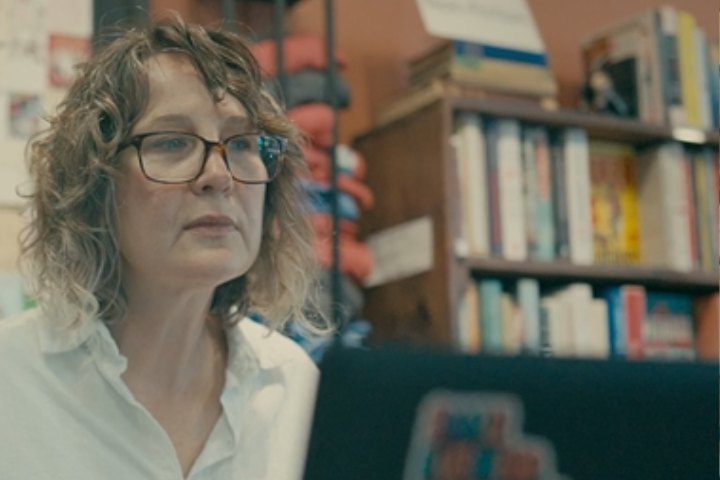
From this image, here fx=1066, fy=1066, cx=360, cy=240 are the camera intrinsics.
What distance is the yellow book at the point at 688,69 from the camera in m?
2.42

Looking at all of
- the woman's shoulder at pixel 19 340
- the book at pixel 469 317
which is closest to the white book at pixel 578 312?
the book at pixel 469 317

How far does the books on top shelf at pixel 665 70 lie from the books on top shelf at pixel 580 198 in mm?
79

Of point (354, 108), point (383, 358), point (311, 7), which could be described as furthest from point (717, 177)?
point (383, 358)

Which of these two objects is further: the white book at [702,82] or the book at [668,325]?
the white book at [702,82]

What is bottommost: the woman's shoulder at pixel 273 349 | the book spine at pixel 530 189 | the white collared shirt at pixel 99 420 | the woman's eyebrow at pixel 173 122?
the white collared shirt at pixel 99 420

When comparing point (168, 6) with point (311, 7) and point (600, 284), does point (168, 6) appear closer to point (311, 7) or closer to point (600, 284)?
point (311, 7)

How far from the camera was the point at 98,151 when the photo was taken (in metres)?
1.26

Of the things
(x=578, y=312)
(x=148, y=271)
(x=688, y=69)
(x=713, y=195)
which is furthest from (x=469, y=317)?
(x=148, y=271)

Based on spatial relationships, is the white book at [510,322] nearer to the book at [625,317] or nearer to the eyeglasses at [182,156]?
the book at [625,317]

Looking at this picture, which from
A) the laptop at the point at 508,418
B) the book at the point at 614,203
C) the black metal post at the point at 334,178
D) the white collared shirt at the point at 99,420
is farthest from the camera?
the book at the point at 614,203

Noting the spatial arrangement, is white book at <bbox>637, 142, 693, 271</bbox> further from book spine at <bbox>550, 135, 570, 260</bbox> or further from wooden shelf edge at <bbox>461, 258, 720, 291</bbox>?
book spine at <bbox>550, 135, 570, 260</bbox>

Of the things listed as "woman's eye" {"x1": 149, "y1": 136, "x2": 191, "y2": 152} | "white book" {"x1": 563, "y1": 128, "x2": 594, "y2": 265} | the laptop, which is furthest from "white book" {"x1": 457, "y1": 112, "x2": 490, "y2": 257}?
the laptop

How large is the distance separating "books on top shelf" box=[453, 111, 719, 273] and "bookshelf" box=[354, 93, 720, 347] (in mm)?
29

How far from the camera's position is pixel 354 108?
7.94ft
